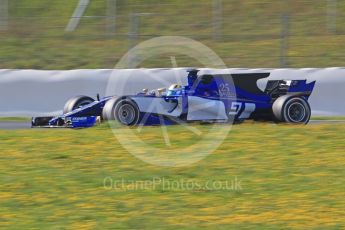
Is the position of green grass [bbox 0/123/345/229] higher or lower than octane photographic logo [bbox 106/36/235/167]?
lower

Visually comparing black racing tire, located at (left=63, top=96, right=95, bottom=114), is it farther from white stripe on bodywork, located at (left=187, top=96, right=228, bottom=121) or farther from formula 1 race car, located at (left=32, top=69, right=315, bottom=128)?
white stripe on bodywork, located at (left=187, top=96, right=228, bottom=121)

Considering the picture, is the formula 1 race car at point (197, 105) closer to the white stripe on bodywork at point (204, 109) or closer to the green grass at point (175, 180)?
the white stripe on bodywork at point (204, 109)

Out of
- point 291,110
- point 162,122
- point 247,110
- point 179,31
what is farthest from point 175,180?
point 179,31

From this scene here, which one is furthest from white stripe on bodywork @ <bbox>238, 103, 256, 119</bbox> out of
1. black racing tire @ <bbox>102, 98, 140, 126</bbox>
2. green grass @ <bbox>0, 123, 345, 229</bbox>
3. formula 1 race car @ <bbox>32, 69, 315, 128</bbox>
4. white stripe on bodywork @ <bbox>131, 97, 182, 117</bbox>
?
green grass @ <bbox>0, 123, 345, 229</bbox>

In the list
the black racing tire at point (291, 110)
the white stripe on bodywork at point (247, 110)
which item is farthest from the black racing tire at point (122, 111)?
the black racing tire at point (291, 110)

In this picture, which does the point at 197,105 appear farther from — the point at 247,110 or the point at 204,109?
the point at 247,110

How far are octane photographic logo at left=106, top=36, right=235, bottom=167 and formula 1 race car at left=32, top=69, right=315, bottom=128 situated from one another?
0.23ft

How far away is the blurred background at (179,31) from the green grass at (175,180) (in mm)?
7012

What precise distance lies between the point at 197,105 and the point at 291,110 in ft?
5.03

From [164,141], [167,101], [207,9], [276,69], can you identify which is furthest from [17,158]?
[207,9]

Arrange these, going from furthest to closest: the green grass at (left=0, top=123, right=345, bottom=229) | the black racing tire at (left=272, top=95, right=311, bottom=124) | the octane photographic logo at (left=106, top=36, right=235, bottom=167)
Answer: the black racing tire at (left=272, top=95, right=311, bottom=124), the octane photographic logo at (left=106, top=36, right=235, bottom=167), the green grass at (left=0, top=123, right=345, bottom=229)

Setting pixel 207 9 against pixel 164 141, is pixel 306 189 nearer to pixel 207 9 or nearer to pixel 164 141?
pixel 164 141

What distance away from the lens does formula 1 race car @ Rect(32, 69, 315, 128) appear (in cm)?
1141

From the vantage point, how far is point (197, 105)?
11797 millimetres
